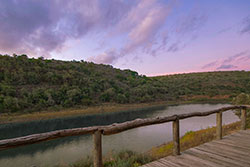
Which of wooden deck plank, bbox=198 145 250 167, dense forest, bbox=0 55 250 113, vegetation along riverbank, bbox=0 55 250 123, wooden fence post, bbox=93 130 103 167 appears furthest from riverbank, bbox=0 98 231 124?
wooden deck plank, bbox=198 145 250 167

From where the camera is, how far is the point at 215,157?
3289mm

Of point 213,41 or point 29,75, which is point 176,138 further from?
point 29,75

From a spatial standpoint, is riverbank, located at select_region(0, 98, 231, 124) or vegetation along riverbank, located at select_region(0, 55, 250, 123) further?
vegetation along riverbank, located at select_region(0, 55, 250, 123)

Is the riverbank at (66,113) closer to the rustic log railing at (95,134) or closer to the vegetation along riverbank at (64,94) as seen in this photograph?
the vegetation along riverbank at (64,94)

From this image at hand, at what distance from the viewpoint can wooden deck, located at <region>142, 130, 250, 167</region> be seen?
2986 mm

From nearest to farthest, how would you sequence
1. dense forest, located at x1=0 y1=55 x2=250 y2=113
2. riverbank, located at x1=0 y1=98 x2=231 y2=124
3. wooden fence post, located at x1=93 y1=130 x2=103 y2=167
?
1. wooden fence post, located at x1=93 y1=130 x2=103 y2=167
2. riverbank, located at x1=0 y1=98 x2=231 y2=124
3. dense forest, located at x1=0 y1=55 x2=250 y2=113

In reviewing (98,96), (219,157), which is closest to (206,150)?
(219,157)

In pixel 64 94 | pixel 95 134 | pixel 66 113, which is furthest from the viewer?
pixel 64 94

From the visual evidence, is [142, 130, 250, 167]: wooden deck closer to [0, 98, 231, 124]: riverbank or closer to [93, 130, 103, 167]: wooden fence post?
[93, 130, 103, 167]: wooden fence post

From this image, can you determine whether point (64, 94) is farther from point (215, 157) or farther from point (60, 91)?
point (215, 157)

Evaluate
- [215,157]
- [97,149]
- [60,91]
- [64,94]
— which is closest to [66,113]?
[64,94]

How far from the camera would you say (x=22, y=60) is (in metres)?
40.8

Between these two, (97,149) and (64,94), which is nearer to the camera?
(97,149)

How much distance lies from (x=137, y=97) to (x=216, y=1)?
30541mm
